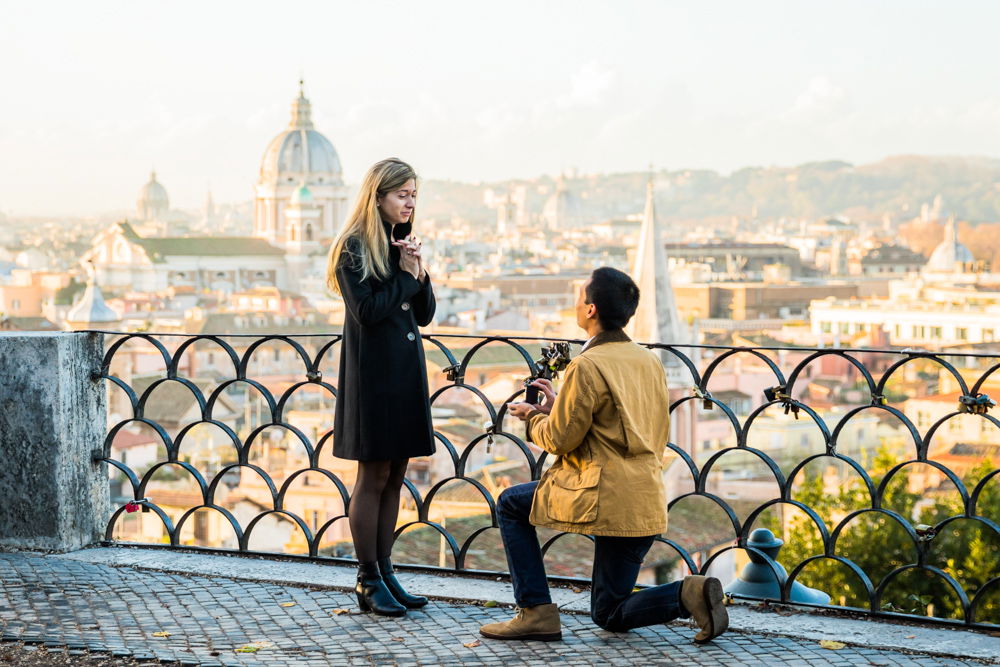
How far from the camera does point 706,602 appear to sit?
2.40 metres

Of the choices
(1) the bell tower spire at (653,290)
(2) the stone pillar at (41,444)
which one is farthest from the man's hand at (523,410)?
(1) the bell tower spire at (653,290)

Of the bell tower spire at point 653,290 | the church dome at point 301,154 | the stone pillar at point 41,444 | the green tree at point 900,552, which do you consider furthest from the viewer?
the church dome at point 301,154

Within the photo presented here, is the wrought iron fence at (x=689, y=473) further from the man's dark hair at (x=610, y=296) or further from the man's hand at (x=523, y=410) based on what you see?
the man's dark hair at (x=610, y=296)

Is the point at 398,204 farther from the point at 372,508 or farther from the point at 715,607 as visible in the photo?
the point at 715,607

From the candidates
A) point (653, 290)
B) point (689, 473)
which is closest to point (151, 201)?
point (653, 290)

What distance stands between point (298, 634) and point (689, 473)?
87.9ft

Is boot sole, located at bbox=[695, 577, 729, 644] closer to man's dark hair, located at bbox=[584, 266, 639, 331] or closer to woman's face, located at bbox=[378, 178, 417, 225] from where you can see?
man's dark hair, located at bbox=[584, 266, 639, 331]

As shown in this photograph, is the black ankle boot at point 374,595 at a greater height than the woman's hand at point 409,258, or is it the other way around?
the woman's hand at point 409,258

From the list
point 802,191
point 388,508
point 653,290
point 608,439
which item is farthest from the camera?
point 802,191

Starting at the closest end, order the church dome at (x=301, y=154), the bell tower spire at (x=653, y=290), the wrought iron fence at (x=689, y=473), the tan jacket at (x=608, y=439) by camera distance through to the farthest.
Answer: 1. the tan jacket at (x=608, y=439)
2. the wrought iron fence at (x=689, y=473)
3. the bell tower spire at (x=653, y=290)
4. the church dome at (x=301, y=154)

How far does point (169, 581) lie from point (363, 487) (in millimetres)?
569

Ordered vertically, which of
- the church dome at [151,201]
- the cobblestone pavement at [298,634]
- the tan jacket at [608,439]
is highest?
the church dome at [151,201]

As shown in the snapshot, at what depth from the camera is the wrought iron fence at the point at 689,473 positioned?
9.16 feet

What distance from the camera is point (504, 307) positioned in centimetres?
7331
